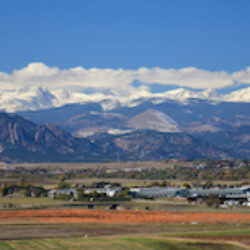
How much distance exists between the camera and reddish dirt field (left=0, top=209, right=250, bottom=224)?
14200 centimetres

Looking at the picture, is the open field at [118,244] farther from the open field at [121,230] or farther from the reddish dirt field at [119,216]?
the reddish dirt field at [119,216]

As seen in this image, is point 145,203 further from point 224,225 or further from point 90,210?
point 224,225

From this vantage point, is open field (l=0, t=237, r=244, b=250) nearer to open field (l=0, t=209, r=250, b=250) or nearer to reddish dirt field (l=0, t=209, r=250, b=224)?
open field (l=0, t=209, r=250, b=250)

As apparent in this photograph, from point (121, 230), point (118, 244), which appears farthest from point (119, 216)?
point (118, 244)

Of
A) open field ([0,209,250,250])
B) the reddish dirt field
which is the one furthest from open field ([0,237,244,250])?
the reddish dirt field

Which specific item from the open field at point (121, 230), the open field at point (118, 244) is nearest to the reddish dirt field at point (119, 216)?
the open field at point (121, 230)

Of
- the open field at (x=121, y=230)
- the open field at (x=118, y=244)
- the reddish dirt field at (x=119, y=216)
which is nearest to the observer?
A: the open field at (x=118, y=244)

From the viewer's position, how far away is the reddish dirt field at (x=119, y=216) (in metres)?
142

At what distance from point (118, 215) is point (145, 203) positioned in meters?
42.2

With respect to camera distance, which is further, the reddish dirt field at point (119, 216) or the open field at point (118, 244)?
the reddish dirt field at point (119, 216)

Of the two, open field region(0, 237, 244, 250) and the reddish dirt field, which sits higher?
the reddish dirt field

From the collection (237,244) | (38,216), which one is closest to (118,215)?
(38,216)

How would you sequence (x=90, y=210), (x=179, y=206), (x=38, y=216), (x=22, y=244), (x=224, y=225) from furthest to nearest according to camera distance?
1. (x=179, y=206)
2. (x=90, y=210)
3. (x=38, y=216)
4. (x=224, y=225)
5. (x=22, y=244)

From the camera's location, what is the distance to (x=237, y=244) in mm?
106000
